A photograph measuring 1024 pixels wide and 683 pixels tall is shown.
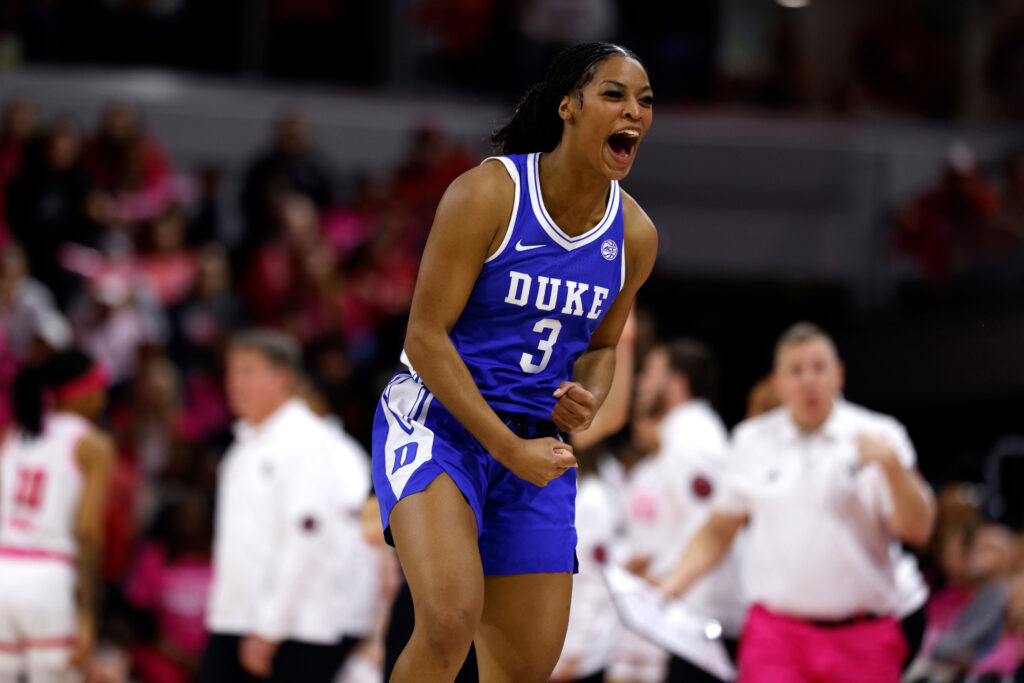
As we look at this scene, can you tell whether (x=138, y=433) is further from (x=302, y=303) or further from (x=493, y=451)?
(x=493, y=451)

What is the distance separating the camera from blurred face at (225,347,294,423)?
6281 mm

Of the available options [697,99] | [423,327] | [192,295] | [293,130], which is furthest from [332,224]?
[423,327]

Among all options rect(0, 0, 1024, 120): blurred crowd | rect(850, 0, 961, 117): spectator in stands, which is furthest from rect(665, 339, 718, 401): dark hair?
rect(850, 0, 961, 117): spectator in stands

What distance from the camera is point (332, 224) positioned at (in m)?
11.5

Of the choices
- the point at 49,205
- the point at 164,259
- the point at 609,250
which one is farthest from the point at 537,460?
the point at 49,205

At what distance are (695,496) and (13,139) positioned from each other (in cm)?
669

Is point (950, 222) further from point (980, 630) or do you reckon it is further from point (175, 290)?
point (175, 290)

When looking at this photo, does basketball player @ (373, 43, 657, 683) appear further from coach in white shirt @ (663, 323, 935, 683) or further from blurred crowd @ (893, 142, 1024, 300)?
blurred crowd @ (893, 142, 1024, 300)

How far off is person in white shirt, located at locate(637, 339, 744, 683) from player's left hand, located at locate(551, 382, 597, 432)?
2.41 meters

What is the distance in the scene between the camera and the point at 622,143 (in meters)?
3.46

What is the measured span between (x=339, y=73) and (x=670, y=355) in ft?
Answer: 27.4

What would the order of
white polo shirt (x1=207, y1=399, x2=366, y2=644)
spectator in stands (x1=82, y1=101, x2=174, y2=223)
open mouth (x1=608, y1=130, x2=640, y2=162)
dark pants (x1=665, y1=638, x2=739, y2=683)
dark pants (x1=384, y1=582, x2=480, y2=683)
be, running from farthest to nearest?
1. spectator in stands (x1=82, y1=101, x2=174, y2=223)
2. white polo shirt (x1=207, y1=399, x2=366, y2=644)
3. dark pants (x1=665, y1=638, x2=739, y2=683)
4. dark pants (x1=384, y1=582, x2=480, y2=683)
5. open mouth (x1=608, y1=130, x2=640, y2=162)

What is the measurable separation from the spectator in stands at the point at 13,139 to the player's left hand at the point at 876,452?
7416 millimetres

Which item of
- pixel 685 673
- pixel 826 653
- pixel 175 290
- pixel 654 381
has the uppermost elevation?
pixel 654 381
